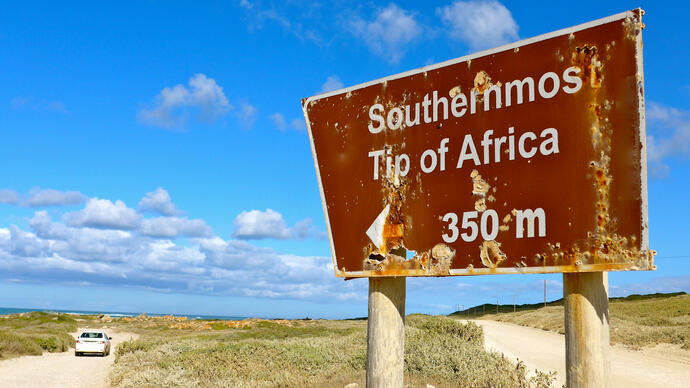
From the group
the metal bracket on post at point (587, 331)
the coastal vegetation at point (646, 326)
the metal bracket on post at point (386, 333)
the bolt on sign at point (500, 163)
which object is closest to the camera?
the bolt on sign at point (500, 163)

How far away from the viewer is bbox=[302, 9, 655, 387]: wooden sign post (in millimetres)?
2377

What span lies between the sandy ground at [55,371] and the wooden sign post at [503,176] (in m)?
14.7

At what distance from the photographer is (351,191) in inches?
135

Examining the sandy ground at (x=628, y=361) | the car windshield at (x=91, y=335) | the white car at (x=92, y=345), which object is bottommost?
the white car at (x=92, y=345)

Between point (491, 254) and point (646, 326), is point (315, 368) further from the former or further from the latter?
point (646, 326)

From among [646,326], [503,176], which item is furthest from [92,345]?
[646,326]

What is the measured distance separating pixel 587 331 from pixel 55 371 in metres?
20.5

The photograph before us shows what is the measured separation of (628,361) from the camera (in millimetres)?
17516

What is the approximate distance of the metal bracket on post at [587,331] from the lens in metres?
2.52

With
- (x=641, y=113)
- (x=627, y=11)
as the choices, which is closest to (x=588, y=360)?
(x=641, y=113)

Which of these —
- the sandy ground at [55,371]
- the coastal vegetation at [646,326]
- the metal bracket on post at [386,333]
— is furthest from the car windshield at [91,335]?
the metal bracket on post at [386,333]

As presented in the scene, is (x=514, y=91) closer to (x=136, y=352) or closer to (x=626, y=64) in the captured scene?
(x=626, y=64)

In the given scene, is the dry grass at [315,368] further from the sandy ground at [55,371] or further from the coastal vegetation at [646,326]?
the coastal vegetation at [646,326]

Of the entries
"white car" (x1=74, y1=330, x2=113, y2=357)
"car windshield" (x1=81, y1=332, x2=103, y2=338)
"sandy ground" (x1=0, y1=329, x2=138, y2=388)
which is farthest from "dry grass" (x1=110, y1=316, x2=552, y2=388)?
"car windshield" (x1=81, y1=332, x2=103, y2=338)
